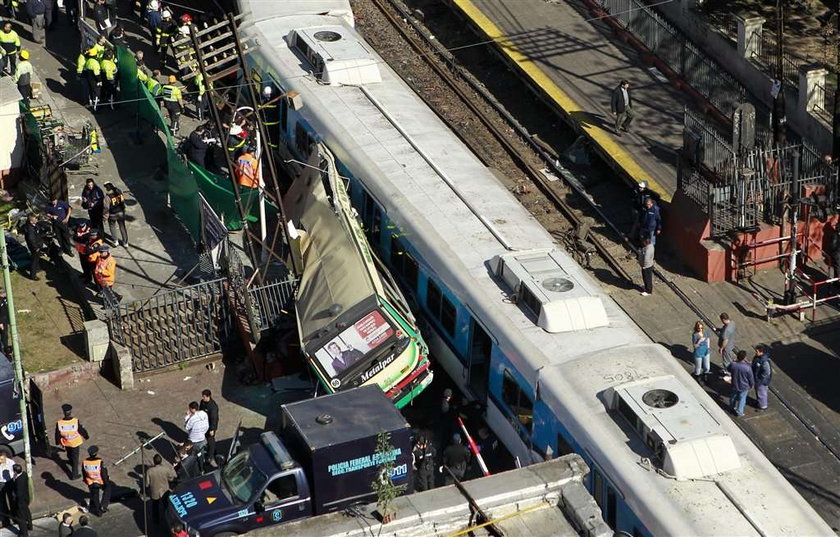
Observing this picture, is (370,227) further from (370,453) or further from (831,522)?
(831,522)

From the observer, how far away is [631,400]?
24531mm

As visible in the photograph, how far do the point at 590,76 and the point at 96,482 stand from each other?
17.8 metres

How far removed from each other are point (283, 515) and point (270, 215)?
10.7m

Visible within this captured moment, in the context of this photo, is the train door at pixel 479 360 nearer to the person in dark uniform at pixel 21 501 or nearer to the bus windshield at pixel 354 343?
the bus windshield at pixel 354 343

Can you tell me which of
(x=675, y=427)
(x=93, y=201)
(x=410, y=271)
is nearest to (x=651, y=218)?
(x=410, y=271)

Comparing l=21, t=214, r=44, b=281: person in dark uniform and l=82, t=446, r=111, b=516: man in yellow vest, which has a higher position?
l=21, t=214, r=44, b=281: person in dark uniform

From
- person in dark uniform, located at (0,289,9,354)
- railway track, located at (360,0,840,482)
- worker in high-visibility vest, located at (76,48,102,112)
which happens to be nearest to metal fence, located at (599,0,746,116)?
railway track, located at (360,0,840,482)

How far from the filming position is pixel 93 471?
2636 cm

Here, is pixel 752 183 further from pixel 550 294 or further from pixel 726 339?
pixel 550 294

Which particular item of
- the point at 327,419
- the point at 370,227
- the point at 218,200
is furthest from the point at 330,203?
the point at 327,419

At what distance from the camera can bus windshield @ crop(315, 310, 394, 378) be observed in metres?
27.8

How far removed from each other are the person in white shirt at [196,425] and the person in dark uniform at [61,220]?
6.67 metres

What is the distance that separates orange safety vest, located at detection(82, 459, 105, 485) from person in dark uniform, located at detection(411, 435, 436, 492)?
4.98 m

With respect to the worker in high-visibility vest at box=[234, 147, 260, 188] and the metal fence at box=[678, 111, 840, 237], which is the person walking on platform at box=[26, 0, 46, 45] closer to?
the worker in high-visibility vest at box=[234, 147, 260, 188]
